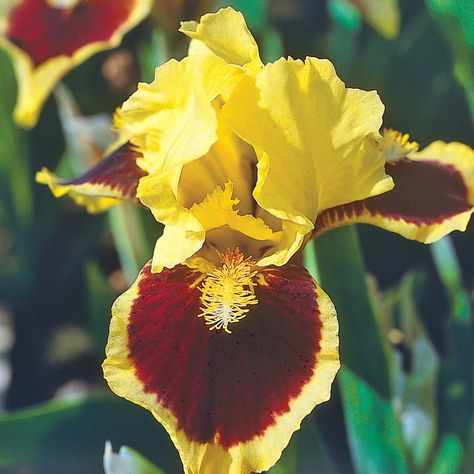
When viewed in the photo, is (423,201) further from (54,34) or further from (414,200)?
(54,34)

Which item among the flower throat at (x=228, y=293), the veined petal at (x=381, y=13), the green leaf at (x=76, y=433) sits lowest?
the green leaf at (x=76, y=433)

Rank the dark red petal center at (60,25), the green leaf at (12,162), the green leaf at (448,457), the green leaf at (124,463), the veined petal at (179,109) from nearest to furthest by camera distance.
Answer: the veined petal at (179,109) < the green leaf at (124,463) < the green leaf at (448,457) < the dark red petal center at (60,25) < the green leaf at (12,162)

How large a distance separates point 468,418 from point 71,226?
565 mm

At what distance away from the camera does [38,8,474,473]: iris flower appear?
533 millimetres

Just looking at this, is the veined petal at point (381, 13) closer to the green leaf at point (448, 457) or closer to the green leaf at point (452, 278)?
the green leaf at point (452, 278)

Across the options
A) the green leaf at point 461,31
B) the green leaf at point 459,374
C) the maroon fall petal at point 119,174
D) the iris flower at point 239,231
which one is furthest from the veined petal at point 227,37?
the green leaf at point 459,374

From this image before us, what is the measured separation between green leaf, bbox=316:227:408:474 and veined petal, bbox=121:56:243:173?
0.62 ft

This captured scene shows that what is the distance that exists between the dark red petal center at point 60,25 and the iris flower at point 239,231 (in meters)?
0.28

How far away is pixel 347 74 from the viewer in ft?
2.88

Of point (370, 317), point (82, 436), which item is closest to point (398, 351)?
point (370, 317)

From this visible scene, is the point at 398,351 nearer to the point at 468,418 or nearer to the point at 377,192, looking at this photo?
the point at 468,418

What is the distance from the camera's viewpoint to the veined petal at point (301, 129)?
531 millimetres

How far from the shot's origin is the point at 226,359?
55 centimetres

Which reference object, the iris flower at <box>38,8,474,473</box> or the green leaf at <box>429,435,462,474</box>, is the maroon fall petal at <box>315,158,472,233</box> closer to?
the iris flower at <box>38,8,474,473</box>
